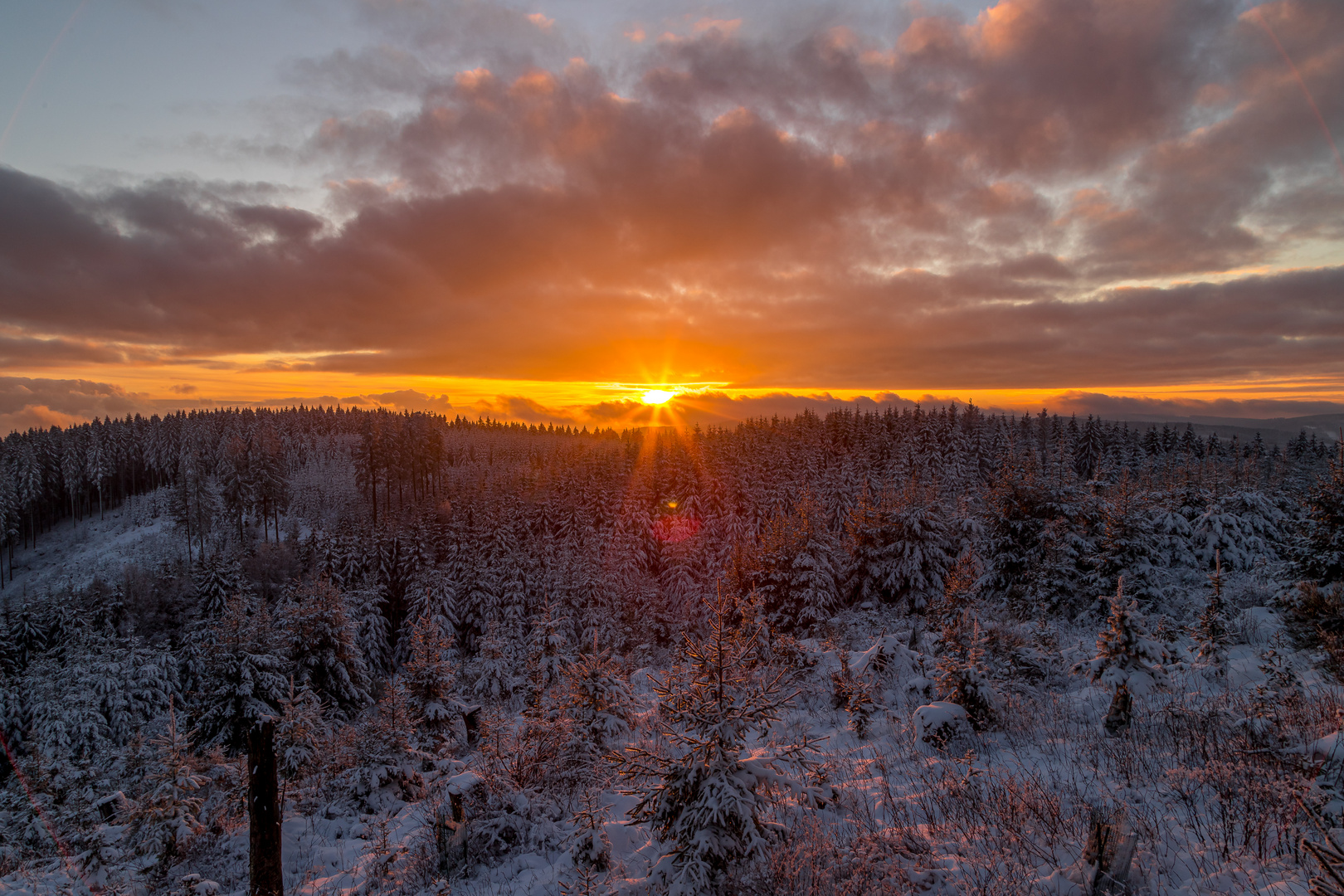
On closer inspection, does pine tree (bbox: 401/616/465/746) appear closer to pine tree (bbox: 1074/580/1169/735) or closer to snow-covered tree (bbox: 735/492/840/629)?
pine tree (bbox: 1074/580/1169/735)

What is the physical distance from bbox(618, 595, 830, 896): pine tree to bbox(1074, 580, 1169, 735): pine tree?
670cm

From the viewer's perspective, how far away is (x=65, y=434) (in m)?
116

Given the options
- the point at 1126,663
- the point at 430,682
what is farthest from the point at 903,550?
the point at 430,682

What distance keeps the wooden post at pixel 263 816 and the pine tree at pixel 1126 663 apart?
12.6 metres

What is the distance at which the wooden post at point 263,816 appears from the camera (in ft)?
22.0

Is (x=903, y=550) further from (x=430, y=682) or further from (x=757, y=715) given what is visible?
(x=757, y=715)

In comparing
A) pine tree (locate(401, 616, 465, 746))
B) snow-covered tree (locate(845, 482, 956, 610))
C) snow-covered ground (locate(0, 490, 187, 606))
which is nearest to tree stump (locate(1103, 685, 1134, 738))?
pine tree (locate(401, 616, 465, 746))

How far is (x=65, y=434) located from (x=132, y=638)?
412 ft

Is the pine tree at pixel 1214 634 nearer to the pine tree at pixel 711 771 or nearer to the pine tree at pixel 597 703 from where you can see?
the pine tree at pixel 711 771

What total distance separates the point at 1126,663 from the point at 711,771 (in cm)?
835

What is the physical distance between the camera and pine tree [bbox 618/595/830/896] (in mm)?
4988

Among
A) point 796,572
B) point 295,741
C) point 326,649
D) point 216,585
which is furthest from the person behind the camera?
point 216,585

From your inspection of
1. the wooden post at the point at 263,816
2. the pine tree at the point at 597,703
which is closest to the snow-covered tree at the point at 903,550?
the pine tree at the point at 597,703

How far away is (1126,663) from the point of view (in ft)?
29.9
